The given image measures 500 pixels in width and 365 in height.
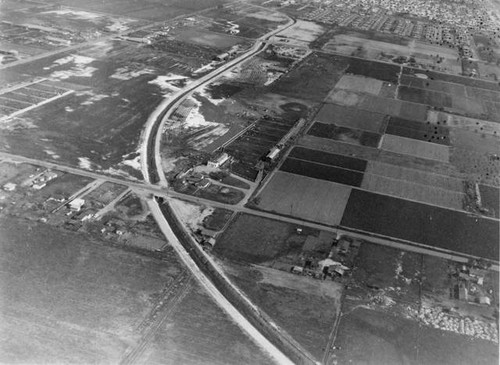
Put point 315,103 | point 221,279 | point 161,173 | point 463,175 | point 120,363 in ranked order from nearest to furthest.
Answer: point 120,363, point 221,279, point 161,173, point 463,175, point 315,103

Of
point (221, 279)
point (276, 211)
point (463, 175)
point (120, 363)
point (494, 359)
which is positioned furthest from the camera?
point (463, 175)

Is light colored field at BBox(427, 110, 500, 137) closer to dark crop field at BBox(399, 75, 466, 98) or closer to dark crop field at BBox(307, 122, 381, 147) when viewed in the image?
dark crop field at BBox(399, 75, 466, 98)

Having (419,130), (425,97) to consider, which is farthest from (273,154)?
(425,97)

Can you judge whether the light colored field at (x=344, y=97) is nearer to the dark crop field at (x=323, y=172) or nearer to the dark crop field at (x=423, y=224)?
the dark crop field at (x=323, y=172)

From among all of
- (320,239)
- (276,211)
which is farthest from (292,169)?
(320,239)

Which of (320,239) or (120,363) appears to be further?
(320,239)

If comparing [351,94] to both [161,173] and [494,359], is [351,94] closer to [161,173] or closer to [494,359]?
[161,173]
